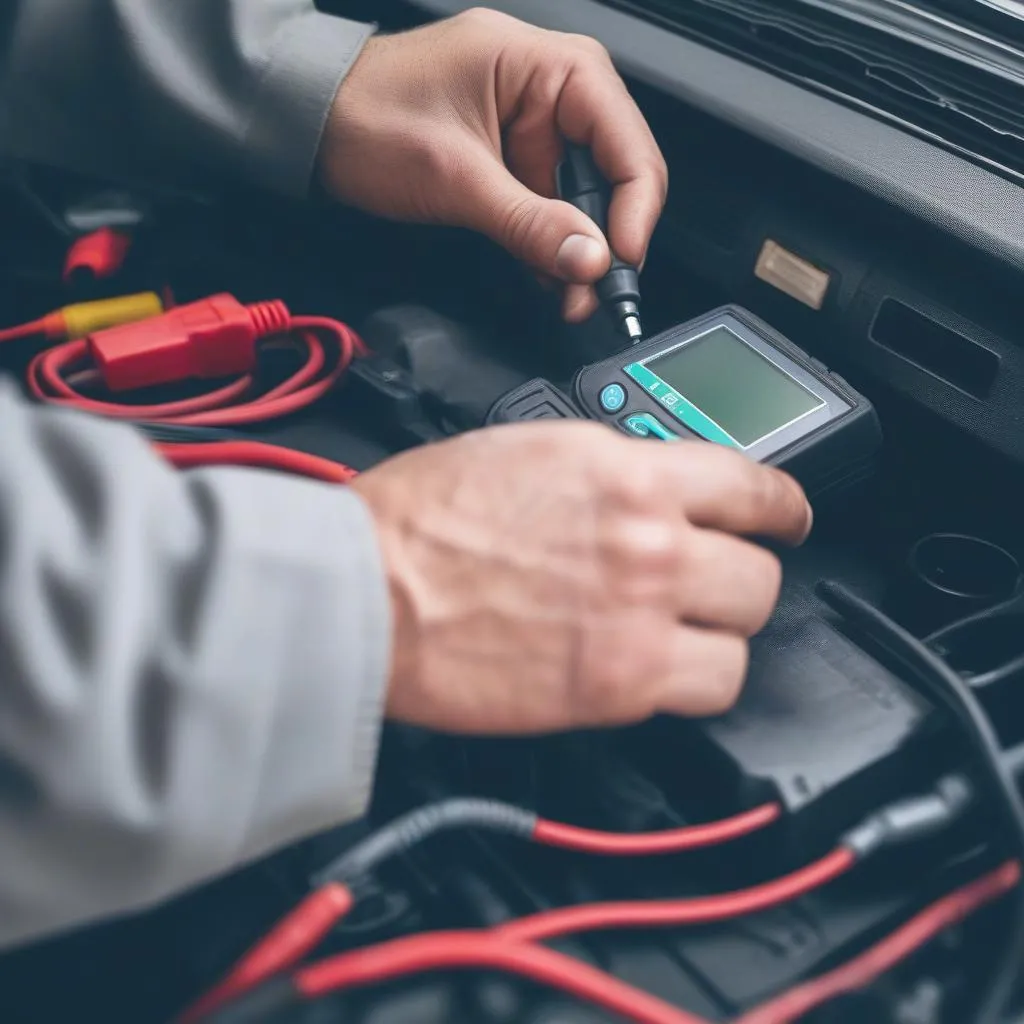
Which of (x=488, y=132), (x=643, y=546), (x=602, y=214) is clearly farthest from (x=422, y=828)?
(x=488, y=132)

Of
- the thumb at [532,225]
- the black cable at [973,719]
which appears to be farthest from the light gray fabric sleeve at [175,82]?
the black cable at [973,719]

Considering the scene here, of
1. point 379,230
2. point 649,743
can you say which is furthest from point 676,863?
point 379,230

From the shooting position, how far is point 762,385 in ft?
2.38

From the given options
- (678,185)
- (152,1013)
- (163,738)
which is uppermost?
(678,185)

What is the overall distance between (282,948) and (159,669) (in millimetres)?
122

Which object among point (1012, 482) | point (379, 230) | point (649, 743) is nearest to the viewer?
point (649, 743)

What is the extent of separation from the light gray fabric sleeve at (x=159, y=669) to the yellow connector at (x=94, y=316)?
366mm

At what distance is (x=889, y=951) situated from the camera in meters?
0.49

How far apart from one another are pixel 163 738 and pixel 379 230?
64 cm

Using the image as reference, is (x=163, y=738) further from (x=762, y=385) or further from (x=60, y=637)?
(x=762, y=385)

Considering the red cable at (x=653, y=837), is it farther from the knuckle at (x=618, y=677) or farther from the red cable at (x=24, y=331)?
the red cable at (x=24, y=331)

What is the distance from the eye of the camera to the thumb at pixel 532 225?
0.80 metres

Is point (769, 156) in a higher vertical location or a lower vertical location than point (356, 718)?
higher

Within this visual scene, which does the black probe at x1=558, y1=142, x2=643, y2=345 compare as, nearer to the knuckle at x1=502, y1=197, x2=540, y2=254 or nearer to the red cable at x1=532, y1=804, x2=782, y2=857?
the knuckle at x1=502, y1=197, x2=540, y2=254
